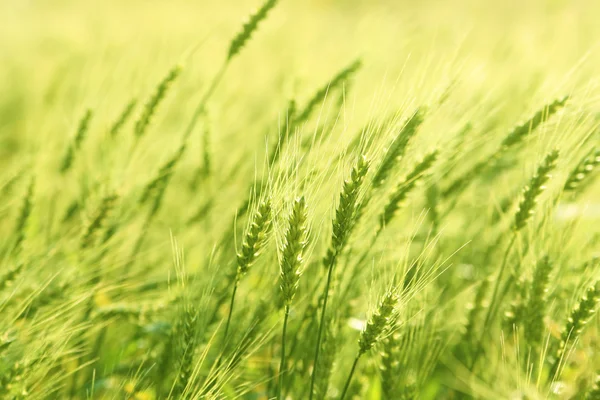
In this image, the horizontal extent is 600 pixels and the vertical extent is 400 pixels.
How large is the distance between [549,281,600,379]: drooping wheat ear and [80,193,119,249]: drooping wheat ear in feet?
3.37

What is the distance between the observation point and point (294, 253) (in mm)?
873

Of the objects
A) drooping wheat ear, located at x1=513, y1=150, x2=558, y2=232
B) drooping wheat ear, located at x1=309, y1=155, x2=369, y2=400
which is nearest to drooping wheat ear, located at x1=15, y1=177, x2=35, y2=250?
drooping wheat ear, located at x1=309, y1=155, x2=369, y2=400

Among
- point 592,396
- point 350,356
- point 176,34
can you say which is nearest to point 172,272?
point 350,356

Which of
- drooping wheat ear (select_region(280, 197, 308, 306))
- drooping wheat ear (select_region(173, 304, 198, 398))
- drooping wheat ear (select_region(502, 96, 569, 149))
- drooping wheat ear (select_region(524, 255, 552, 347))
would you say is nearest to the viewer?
drooping wheat ear (select_region(280, 197, 308, 306))

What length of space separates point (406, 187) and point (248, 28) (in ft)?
2.00

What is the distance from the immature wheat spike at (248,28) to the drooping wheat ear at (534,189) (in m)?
0.76

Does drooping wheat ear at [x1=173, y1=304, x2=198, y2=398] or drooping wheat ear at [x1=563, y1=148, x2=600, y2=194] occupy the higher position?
drooping wheat ear at [x1=563, y1=148, x2=600, y2=194]

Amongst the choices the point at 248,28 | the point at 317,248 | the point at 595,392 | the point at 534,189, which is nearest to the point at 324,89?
the point at 248,28

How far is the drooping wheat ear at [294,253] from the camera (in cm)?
87

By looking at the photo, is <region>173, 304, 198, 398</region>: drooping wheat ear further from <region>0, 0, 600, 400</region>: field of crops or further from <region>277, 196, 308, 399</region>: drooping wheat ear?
<region>277, 196, 308, 399</region>: drooping wheat ear

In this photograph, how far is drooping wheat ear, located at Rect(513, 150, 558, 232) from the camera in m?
1.09

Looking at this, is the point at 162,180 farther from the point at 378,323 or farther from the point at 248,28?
the point at 378,323

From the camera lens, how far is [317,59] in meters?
3.04

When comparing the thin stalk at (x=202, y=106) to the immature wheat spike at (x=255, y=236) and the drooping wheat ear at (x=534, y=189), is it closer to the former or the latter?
the immature wheat spike at (x=255, y=236)
